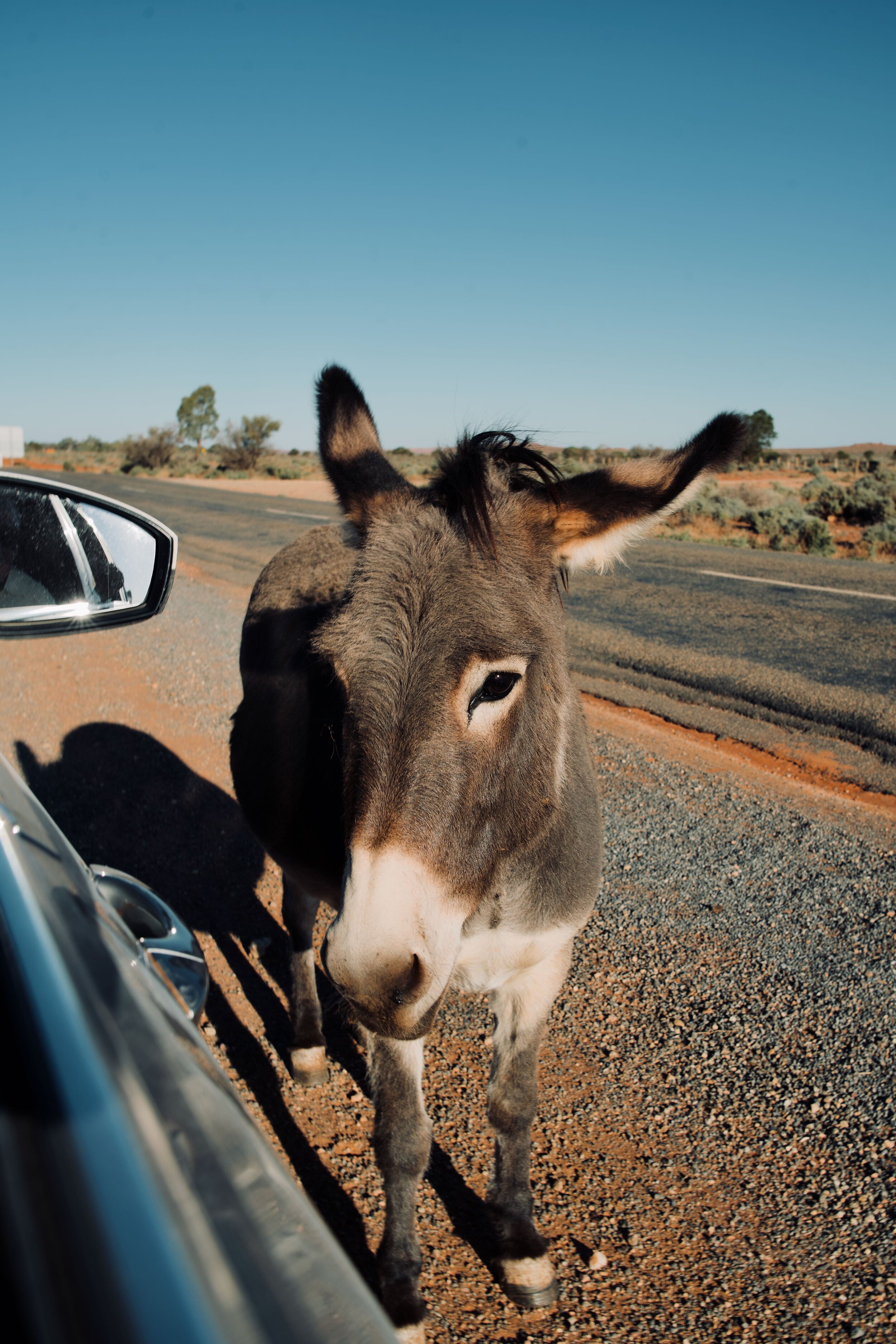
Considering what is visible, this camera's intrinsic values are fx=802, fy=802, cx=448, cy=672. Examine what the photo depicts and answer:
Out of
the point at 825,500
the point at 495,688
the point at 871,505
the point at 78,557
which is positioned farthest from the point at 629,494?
the point at 825,500

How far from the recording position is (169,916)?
5.58 feet

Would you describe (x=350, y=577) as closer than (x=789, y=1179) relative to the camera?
Yes

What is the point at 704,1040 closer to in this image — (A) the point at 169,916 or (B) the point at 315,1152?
(B) the point at 315,1152

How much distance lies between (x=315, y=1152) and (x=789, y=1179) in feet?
5.17

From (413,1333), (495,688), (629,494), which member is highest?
(629,494)

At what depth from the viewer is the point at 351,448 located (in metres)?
2.77

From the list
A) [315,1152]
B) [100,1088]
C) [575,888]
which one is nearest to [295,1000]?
[315,1152]

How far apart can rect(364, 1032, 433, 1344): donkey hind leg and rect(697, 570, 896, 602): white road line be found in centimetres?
1064

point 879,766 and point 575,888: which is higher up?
point 575,888

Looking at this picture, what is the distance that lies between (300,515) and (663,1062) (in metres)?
20.3

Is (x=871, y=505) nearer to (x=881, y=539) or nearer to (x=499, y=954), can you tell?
(x=881, y=539)

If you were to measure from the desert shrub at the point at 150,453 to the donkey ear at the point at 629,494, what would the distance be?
208 ft

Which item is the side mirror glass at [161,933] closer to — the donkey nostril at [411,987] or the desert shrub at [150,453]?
the donkey nostril at [411,987]

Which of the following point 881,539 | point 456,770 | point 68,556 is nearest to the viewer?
point 456,770
